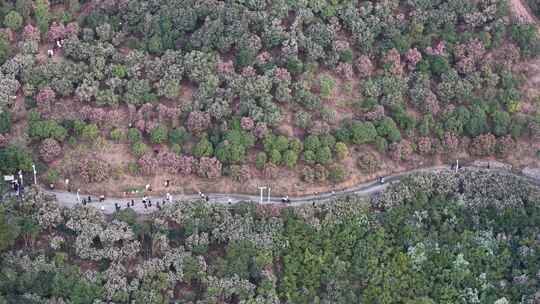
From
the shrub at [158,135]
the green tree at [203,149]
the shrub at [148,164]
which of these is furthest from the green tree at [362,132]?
the shrub at [148,164]

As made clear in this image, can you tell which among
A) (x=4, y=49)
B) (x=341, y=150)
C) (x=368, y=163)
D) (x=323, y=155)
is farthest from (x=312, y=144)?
(x=4, y=49)

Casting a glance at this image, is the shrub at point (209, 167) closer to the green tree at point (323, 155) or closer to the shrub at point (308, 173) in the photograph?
the shrub at point (308, 173)

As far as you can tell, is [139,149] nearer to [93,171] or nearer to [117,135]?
[117,135]

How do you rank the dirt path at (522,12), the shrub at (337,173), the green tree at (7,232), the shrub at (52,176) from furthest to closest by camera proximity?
the dirt path at (522,12) < the shrub at (337,173) < the shrub at (52,176) < the green tree at (7,232)

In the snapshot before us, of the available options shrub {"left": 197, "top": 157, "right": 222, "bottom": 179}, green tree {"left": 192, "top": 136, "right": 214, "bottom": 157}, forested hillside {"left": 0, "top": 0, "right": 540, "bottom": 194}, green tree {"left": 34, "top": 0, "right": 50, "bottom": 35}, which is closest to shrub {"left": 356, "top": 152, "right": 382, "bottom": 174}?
forested hillside {"left": 0, "top": 0, "right": 540, "bottom": 194}

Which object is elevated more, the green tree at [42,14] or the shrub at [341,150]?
the green tree at [42,14]
